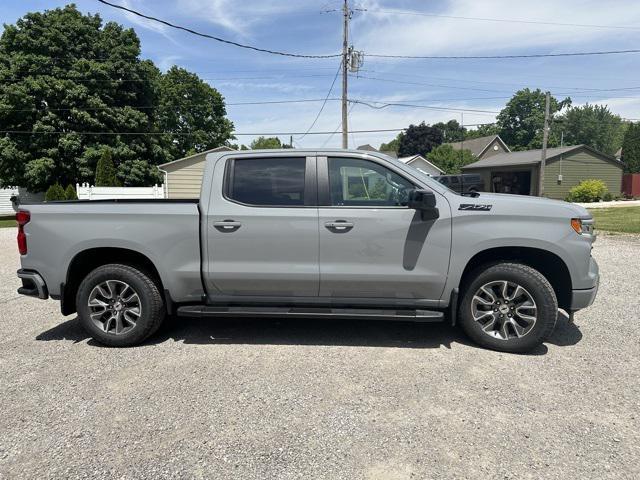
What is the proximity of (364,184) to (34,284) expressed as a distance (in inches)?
135

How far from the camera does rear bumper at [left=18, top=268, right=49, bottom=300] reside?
4254 mm

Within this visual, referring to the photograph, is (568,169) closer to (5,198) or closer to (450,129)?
(5,198)

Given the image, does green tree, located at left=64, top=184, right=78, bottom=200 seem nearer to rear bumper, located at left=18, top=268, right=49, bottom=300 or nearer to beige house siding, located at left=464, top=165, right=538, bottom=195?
rear bumper, located at left=18, top=268, right=49, bottom=300

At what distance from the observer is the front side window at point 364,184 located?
4125 millimetres

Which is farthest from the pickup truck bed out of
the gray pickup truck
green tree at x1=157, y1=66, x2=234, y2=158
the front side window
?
green tree at x1=157, y1=66, x2=234, y2=158

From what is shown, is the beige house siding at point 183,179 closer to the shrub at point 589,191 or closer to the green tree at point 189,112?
the green tree at point 189,112

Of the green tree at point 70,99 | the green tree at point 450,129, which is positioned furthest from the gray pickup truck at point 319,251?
the green tree at point 450,129

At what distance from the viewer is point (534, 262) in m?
4.20

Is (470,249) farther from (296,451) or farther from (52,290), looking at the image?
(52,290)

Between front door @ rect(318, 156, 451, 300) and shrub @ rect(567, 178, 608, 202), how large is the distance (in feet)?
105

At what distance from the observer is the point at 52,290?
14.1 feet

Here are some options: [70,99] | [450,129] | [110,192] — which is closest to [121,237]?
[110,192]

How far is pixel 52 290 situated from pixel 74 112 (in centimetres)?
2516

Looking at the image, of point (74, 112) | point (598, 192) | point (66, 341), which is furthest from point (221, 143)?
point (66, 341)
